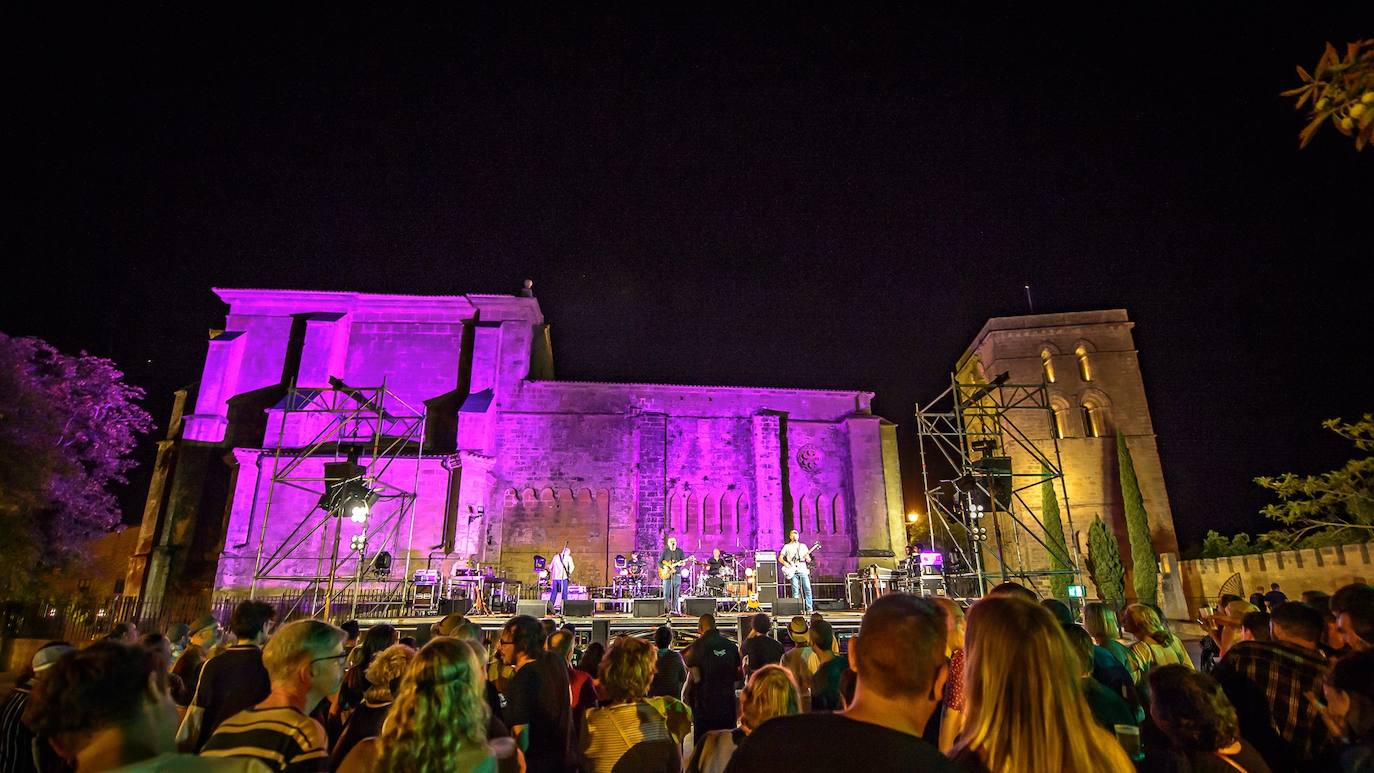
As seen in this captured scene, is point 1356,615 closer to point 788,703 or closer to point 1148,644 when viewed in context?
point 1148,644

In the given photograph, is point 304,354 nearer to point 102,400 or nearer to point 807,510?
point 102,400

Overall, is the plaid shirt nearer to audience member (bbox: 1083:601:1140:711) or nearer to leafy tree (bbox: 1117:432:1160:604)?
audience member (bbox: 1083:601:1140:711)

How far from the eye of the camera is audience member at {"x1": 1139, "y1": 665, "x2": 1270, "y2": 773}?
2.22m

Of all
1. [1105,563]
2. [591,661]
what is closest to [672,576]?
[591,661]

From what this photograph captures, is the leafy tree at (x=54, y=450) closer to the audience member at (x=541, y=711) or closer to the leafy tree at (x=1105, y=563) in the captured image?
the audience member at (x=541, y=711)

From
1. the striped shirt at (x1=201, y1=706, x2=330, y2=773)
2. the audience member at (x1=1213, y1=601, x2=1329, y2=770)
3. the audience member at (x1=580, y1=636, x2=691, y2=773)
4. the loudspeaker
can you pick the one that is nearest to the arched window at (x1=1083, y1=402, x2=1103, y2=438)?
the loudspeaker

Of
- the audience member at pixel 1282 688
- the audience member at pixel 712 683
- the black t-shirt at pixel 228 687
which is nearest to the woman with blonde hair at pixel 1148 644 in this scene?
the audience member at pixel 1282 688

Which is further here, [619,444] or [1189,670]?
[619,444]

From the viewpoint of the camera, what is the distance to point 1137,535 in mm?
25375

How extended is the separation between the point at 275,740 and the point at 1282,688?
4661mm

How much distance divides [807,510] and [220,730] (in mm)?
25136

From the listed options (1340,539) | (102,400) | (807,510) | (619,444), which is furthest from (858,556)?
(102,400)

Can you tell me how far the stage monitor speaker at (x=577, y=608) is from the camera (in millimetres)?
12391

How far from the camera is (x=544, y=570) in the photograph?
1642 cm
